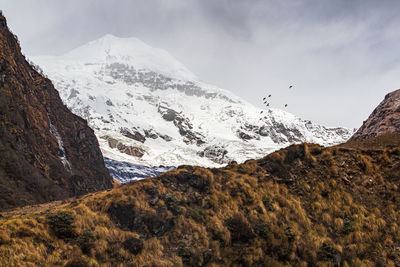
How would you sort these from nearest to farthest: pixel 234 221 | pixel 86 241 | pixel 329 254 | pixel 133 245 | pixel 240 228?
pixel 86 241 < pixel 133 245 < pixel 329 254 < pixel 240 228 < pixel 234 221

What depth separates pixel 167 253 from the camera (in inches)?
427

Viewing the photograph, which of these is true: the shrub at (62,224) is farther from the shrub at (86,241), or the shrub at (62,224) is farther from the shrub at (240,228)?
the shrub at (240,228)

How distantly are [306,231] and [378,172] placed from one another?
6179mm

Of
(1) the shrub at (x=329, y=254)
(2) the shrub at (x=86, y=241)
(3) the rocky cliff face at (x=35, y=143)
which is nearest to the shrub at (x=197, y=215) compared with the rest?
(2) the shrub at (x=86, y=241)

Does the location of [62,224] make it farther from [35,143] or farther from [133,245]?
[35,143]

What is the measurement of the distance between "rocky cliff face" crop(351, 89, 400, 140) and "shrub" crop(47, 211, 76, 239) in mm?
59584

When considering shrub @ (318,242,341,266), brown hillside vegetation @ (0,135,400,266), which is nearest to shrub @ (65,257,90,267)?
brown hillside vegetation @ (0,135,400,266)

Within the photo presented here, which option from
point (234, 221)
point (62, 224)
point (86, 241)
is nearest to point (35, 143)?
point (62, 224)

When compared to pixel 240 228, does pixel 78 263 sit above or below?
below

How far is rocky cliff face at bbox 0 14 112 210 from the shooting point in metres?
32.2

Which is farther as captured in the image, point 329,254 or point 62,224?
point 329,254

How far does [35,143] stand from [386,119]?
68.6m

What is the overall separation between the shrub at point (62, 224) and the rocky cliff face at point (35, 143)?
19982 mm

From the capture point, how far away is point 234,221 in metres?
12.5
